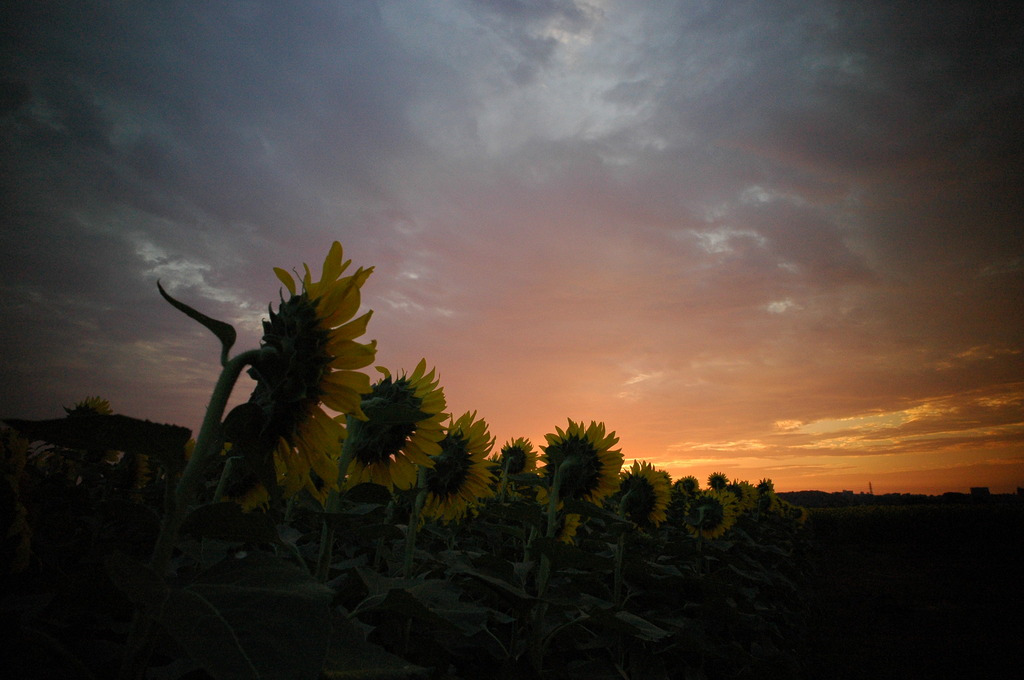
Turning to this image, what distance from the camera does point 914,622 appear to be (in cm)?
1402

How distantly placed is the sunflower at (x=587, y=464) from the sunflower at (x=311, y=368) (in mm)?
3000

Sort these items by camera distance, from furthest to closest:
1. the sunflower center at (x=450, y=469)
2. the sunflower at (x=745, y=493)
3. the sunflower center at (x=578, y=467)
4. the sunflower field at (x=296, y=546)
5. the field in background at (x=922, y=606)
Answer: the sunflower at (x=745, y=493) < the field in background at (x=922, y=606) < the sunflower center at (x=578, y=467) < the sunflower center at (x=450, y=469) < the sunflower field at (x=296, y=546)

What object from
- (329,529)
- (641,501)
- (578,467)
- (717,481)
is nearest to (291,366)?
(329,529)

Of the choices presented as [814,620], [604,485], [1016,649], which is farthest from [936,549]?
[604,485]

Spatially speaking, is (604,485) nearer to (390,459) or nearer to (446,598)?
(390,459)

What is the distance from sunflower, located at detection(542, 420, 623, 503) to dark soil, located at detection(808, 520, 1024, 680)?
6652 millimetres

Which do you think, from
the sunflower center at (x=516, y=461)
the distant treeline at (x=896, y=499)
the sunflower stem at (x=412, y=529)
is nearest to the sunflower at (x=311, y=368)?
the sunflower stem at (x=412, y=529)

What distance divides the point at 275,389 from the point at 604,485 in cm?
359

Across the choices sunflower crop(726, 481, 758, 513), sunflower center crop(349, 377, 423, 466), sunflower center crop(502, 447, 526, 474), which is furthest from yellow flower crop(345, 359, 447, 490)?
sunflower crop(726, 481, 758, 513)

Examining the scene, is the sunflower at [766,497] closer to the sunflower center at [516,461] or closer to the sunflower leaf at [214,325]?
the sunflower center at [516,461]

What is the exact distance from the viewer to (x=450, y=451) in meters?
3.34

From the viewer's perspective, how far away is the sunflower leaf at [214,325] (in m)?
1.14

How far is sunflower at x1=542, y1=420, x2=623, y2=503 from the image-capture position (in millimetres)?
4324

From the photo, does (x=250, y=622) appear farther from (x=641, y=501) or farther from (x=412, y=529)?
(x=641, y=501)
